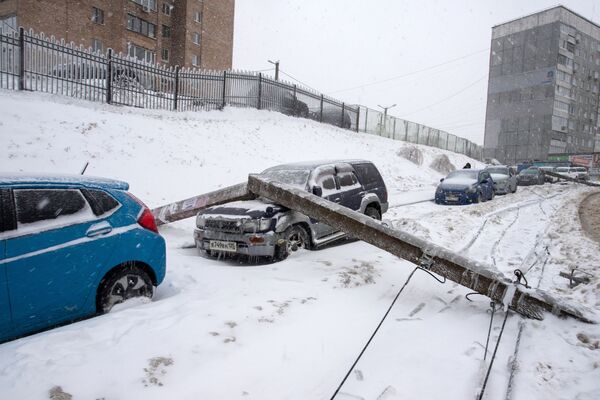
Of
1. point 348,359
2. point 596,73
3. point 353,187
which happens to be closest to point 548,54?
point 596,73

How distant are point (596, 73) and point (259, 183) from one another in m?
86.0

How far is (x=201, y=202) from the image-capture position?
7.08 m

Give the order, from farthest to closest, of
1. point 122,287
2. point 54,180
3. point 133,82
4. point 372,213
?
point 133,82
point 372,213
point 122,287
point 54,180

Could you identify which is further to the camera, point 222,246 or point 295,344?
point 222,246

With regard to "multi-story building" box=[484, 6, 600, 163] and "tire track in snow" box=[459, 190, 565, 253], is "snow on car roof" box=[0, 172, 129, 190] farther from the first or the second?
"multi-story building" box=[484, 6, 600, 163]

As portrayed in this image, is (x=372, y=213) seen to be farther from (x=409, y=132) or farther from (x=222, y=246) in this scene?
(x=409, y=132)

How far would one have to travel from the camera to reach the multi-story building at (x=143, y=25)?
27438mm

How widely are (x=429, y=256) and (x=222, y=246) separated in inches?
130

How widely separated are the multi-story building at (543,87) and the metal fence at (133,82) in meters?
51.3

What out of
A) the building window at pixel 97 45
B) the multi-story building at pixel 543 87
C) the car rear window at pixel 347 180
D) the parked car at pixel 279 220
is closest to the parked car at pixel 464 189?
the parked car at pixel 279 220

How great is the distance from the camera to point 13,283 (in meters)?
3.15

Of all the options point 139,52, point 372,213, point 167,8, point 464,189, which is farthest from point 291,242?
point 167,8

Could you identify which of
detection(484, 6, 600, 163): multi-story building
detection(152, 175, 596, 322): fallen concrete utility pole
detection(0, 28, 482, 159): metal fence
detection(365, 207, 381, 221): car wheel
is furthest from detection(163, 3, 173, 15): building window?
detection(484, 6, 600, 163): multi-story building

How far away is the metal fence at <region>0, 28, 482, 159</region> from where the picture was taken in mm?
11445
